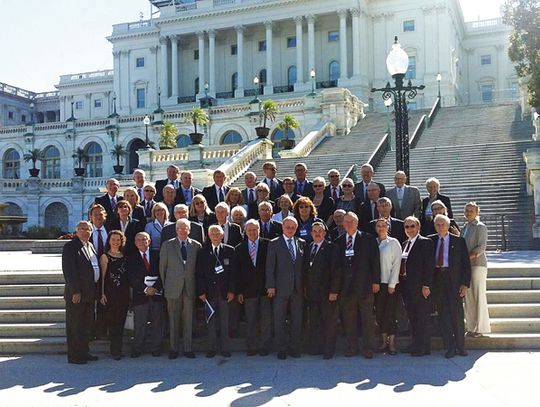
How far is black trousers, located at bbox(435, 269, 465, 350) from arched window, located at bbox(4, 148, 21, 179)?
54.3 meters

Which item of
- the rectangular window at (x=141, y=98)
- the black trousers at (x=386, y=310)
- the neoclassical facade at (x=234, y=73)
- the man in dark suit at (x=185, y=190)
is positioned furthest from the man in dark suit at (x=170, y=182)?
the rectangular window at (x=141, y=98)

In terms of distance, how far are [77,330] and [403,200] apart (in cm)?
588

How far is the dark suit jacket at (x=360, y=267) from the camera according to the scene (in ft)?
30.2

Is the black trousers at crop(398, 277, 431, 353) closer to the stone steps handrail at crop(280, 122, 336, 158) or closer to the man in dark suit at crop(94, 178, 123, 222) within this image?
the man in dark suit at crop(94, 178, 123, 222)

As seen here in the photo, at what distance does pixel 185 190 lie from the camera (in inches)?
469

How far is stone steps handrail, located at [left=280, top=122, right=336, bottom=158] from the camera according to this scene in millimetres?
32156

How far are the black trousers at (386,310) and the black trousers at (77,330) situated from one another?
172 inches

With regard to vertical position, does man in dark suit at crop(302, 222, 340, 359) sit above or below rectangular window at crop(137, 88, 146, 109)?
below

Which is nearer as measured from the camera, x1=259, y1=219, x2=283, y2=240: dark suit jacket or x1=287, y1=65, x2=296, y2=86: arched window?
x1=259, y1=219, x2=283, y2=240: dark suit jacket

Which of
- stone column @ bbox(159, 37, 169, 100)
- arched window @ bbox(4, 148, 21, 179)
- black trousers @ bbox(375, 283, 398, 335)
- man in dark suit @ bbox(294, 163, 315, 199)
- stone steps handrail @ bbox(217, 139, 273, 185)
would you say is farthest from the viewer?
stone column @ bbox(159, 37, 169, 100)

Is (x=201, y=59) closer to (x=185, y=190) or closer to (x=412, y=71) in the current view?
(x=412, y=71)

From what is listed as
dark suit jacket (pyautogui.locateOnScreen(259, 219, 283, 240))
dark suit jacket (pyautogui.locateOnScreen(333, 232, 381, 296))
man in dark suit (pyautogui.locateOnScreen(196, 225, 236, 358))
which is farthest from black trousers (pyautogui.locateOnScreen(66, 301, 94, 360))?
dark suit jacket (pyautogui.locateOnScreen(333, 232, 381, 296))

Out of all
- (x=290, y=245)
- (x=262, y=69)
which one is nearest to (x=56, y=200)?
(x=262, y=69)

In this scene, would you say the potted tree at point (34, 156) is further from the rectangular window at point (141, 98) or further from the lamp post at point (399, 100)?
the lamp post at point (399, 100)
